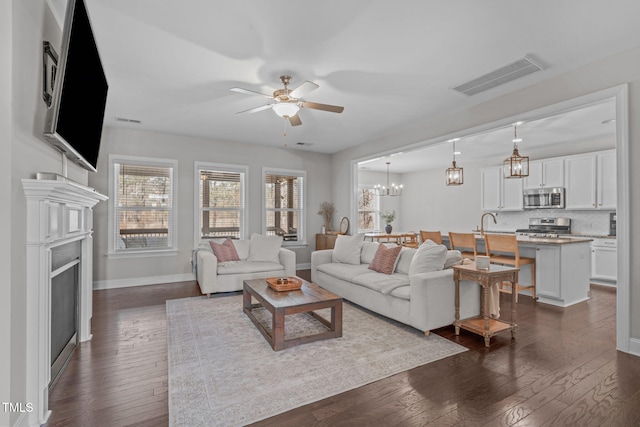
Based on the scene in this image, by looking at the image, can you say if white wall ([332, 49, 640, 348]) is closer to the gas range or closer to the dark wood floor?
the dark wood floor

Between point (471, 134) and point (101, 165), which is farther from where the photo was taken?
point (101, 165)

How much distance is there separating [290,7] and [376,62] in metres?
1.13

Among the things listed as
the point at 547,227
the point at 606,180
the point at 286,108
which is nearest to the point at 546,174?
the point at 606,180

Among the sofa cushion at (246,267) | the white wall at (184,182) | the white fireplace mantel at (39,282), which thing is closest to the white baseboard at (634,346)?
the sofa cushion at (246,267)

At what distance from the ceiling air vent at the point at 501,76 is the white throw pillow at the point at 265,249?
3.65 metres

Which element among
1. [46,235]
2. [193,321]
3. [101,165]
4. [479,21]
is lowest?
[193,321]

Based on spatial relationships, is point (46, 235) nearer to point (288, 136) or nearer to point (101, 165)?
point (101, 165)

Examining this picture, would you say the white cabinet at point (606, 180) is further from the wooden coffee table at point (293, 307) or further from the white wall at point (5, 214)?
the white wall at point (5, 214)

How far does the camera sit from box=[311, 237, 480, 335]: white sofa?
10.6 ft

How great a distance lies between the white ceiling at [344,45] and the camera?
7.82 feet

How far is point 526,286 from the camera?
4.77 m

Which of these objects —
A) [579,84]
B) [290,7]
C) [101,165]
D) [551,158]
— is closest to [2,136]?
[290,7]

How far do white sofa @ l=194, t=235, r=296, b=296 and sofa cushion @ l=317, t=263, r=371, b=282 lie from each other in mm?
735

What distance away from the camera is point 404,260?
4.20m
